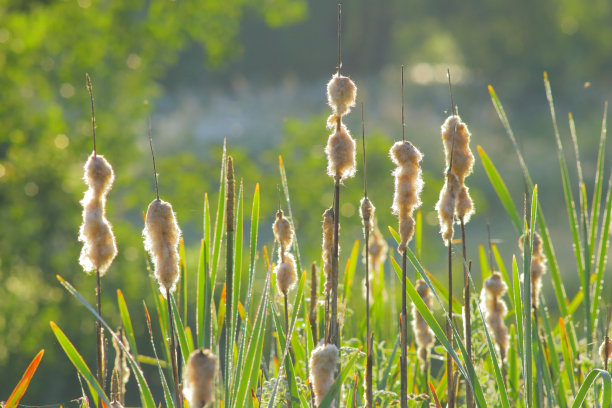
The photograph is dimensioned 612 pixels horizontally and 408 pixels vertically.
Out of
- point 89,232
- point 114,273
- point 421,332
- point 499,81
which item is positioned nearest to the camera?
point 89,232

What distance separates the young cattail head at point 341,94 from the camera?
3.02 feet

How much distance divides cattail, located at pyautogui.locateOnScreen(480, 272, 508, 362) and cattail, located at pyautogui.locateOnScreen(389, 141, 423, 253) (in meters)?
0.34

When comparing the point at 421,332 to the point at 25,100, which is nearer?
the point at 421,332

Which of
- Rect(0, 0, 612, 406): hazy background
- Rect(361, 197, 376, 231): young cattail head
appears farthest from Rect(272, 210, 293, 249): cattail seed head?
Rect(0, 0, 612, 406): hazy background

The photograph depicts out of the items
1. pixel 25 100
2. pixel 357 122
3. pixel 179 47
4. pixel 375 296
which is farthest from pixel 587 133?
pixel 375 296

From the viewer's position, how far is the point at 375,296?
1.72m

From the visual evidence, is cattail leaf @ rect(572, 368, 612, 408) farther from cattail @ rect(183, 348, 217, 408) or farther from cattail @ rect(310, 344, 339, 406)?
cattail @ rect(183, 348, 217, 408)

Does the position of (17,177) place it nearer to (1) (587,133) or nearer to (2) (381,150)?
(2) (381,150)

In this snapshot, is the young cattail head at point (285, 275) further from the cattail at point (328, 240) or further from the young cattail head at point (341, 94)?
the young cattail head at point (341, 94)

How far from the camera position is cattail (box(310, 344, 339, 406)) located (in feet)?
2.65

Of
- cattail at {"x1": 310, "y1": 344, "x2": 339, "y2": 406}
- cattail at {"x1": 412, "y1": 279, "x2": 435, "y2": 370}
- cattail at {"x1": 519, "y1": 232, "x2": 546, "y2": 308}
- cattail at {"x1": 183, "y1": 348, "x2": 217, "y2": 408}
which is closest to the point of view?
cattail at {"x1": 183, "y1": 348, "x2": 217, "y2": 408}

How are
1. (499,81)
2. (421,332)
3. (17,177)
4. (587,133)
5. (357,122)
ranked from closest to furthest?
(421,332)
(17,177)
(357,122)
(587,133)
(499,81)

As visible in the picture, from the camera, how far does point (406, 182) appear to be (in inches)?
38.0

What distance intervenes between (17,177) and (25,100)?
0.88m
